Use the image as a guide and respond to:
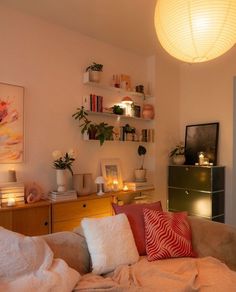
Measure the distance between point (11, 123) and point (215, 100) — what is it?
284 centimetres

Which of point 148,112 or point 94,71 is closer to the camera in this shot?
point 94,71

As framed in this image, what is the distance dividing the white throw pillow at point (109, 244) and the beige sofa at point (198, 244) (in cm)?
8

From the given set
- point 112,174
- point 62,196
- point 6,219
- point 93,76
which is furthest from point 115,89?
point 6,219

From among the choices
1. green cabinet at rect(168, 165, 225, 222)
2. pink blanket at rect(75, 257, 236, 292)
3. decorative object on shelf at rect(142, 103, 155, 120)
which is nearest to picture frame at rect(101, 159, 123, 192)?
decorative object on shelf at rect(142, 103, 155, 120)

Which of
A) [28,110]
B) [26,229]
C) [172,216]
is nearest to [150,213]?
[172,216]

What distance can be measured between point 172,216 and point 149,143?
6.15 feet

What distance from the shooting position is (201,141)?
13.1 ft

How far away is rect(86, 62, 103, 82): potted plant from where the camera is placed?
3.38 metres

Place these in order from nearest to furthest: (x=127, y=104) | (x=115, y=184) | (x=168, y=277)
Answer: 1. (x=168, y=277)
2. (x=115, y=184)
3. (x=127, y=104)

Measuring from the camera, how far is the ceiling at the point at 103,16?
2703mm

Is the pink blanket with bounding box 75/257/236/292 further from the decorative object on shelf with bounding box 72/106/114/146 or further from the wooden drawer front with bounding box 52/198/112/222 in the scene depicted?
the decorative object on shelf with bounding box 72/106/114/146

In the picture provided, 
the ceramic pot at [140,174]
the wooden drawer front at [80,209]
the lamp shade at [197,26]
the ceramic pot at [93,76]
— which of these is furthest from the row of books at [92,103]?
the lamp shade at [197,26]

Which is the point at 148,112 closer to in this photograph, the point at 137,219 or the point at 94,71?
the point at 94,71

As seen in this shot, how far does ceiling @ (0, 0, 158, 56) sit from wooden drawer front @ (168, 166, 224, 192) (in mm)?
1855
